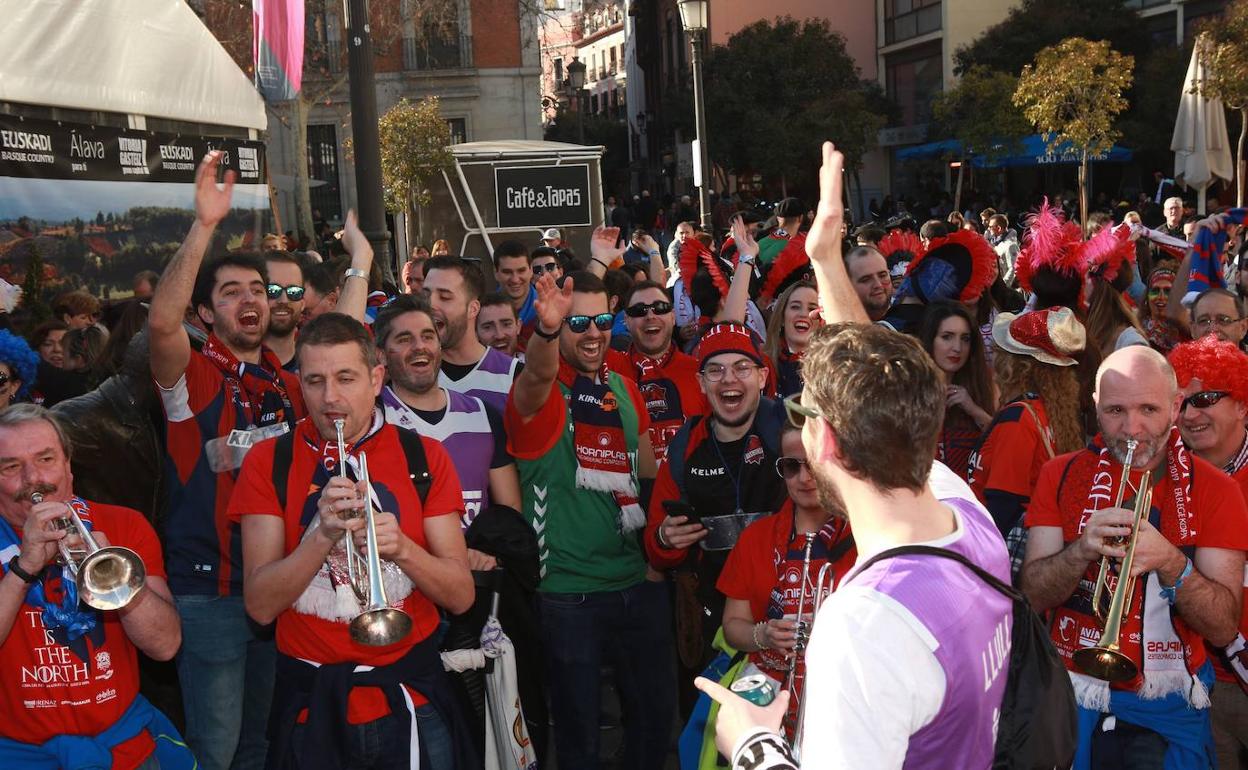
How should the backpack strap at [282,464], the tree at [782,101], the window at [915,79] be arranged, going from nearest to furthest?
the backpack strap at [282,464], the tree at [782,101], the window at [915,79]

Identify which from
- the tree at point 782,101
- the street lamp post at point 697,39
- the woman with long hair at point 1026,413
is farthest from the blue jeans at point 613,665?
the tree at point 782,101

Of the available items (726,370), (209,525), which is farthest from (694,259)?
(209,525)

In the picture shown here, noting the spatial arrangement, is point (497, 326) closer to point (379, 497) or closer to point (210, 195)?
point (210, 195)

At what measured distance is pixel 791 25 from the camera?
122ft

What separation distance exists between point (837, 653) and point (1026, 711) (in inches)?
19.2

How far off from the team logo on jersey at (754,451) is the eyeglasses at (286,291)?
88.1 inches

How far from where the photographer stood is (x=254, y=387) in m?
4.83

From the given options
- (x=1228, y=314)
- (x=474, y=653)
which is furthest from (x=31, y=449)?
(x=1228, y=314)

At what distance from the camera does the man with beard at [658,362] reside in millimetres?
6109

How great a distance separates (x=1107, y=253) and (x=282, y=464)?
13.3ft

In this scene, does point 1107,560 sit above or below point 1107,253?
below

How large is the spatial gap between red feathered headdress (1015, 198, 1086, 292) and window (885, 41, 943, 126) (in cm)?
3574

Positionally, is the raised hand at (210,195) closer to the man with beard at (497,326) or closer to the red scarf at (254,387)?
the red scarf at (254,387)

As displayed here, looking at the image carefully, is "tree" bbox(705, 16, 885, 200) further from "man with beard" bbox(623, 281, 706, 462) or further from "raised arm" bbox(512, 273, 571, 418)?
"raised arm" bbox(512, 273, 571, 418)
